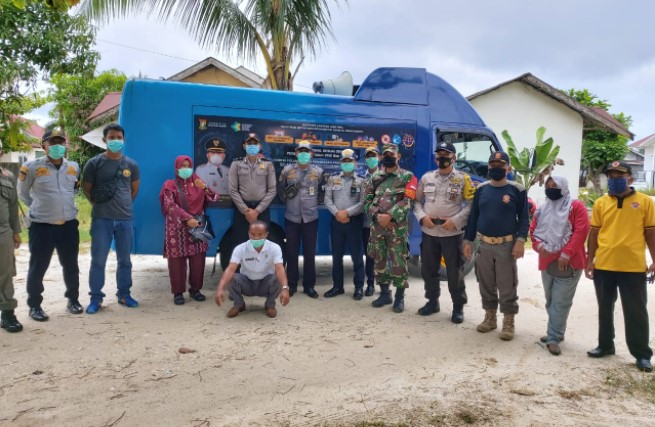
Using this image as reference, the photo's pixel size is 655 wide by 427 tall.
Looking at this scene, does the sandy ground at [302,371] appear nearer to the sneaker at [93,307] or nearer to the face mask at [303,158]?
the sneaker at [93,307]

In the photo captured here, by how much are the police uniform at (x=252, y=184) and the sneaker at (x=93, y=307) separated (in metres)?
1.70

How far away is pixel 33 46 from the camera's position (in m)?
6.69

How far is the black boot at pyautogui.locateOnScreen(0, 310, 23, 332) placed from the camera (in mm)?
4234

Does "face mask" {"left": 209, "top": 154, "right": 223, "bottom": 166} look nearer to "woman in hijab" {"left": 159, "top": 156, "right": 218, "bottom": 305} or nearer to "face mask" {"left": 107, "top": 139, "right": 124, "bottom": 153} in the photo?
"woman in hijab" {"left": 159, "top": 156, "right": 218, "bottom": 305}

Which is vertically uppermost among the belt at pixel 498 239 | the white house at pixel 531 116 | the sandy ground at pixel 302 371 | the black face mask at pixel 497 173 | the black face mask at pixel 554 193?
the white house at pixel 531 116

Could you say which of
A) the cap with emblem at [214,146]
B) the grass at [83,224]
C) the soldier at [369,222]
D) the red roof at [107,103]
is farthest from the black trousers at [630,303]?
the red roof at [107,103]

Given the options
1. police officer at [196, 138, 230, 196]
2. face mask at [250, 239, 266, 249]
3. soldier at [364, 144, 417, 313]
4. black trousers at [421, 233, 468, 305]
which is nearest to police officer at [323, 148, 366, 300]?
soldier at [364, 144, 417, 313]

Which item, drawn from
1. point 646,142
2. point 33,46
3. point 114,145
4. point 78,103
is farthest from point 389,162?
point 646,142

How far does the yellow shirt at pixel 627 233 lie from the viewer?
3719 mm

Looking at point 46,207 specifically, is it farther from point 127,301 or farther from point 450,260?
point 450,260

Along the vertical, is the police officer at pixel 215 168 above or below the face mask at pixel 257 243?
above

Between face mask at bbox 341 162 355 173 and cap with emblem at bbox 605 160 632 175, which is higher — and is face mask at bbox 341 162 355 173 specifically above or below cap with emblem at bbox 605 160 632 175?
above

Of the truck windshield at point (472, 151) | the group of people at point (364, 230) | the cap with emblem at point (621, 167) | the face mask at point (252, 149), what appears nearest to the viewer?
the cap with emblem at point (621, 167)

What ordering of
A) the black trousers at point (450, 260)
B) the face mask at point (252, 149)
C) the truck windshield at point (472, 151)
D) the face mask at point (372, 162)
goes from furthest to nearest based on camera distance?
1. the truck windshield at point (472, 151)
2. the face mask at point (372, 162)
3. the face mask at point (252, 149)
4. the black trousers at point (450, 260)
